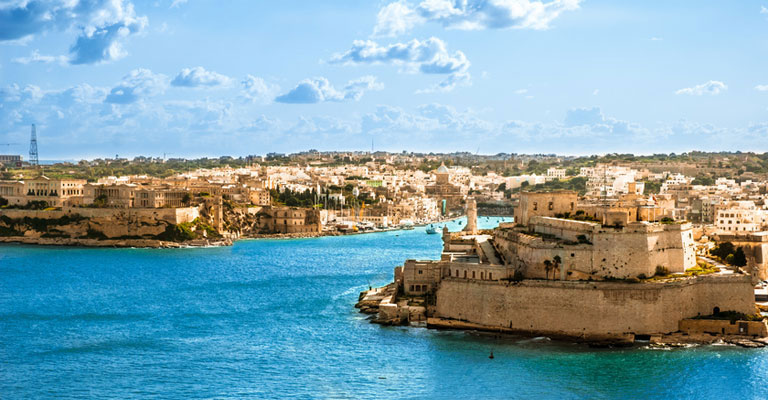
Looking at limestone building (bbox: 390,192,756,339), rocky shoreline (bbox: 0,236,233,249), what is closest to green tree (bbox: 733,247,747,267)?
limestone building (bbox: 390,192,756,339)

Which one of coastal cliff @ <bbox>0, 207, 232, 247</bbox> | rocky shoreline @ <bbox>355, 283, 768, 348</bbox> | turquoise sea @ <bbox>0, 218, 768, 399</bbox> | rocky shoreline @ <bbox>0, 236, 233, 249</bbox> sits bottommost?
turquoise sea @ <bbox>0, 218, 768, 399</bbox>

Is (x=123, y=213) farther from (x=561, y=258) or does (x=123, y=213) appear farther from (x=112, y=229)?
(x=561, y=258)

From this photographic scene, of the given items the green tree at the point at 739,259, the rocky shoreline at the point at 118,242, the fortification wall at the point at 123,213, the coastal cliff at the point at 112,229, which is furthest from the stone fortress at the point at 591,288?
A: the fortification wall at the point at 123,213

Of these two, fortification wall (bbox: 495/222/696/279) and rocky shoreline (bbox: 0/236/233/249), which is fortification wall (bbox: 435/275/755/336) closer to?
fortification wall (bbox: 495/222/696/279)

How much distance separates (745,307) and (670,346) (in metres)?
2.50

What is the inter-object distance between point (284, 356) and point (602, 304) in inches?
295

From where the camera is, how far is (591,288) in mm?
21125

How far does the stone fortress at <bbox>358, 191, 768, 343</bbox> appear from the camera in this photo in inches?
826

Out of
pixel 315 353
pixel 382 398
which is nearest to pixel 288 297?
pixel 315 353

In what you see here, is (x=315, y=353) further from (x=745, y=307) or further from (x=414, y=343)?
(x=745, y=307)

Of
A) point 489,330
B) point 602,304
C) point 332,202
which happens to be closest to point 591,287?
point 602,304

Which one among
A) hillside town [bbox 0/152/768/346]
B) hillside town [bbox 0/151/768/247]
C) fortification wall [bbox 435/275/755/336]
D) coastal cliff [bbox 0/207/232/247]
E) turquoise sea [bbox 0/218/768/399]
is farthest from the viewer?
coastal cliff [bbox 0/207/232/247]

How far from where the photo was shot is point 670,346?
20422mm

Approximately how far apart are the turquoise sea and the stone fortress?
736mm
